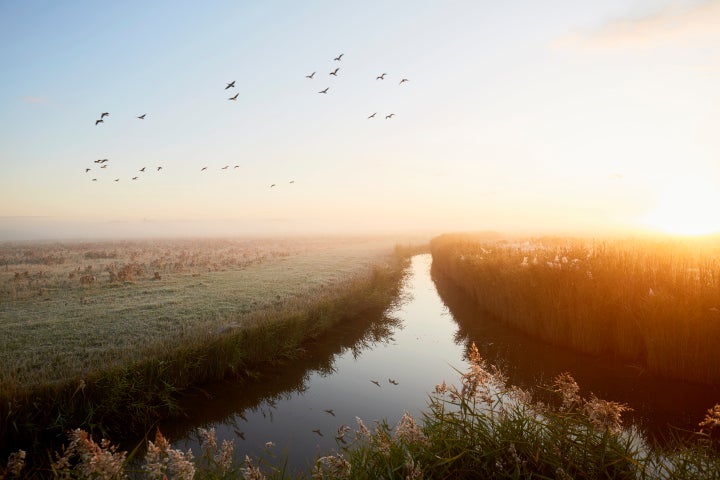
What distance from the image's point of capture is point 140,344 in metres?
11.4

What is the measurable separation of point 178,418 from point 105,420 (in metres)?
1.51

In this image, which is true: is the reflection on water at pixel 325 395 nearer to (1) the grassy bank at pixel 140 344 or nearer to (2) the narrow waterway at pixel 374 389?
(2) the narrow waterway at pixel 374 389

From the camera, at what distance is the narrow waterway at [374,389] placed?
8.32m

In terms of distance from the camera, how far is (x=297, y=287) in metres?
22.4

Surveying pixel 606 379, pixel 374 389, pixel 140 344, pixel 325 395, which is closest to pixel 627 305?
pixel 606 379

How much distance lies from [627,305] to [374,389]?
27.2 ft

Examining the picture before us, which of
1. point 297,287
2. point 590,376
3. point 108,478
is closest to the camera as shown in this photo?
point 108,478

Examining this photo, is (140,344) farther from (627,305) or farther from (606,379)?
(627,305)

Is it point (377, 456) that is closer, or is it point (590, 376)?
point (377, 456)

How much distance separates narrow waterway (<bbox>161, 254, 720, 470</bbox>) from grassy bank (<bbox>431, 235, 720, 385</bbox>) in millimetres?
621

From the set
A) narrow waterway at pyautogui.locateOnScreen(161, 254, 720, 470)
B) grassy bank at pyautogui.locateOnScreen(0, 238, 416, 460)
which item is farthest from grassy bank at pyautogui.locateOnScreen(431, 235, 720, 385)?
grassy bank at pyautogui.locateOnScreen(0, 238, 416, 460)

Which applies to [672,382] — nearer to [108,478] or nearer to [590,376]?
[590,376]

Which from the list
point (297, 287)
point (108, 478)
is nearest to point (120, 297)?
point (297, 287)

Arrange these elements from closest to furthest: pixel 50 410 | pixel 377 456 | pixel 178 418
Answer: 1. pixel 377 456
2. pixel 50 410
3. pixel 178 418
